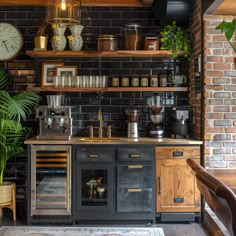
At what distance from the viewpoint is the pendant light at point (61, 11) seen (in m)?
3.20

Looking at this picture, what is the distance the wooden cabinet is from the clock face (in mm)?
2176

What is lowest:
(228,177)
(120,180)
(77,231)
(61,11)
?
(77,231)

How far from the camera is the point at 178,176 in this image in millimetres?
4293

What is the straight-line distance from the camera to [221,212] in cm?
184

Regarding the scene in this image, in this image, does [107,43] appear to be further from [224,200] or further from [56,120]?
[224,200]

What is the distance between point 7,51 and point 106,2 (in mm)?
1392

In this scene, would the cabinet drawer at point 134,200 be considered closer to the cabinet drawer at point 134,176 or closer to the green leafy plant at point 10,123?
the cabinet drawer at point 134,176

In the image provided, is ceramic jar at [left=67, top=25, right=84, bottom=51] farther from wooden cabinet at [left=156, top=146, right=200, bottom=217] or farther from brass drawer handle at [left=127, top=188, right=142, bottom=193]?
brass drawer handle at [left=127, top=188, right=142, bottom=193]

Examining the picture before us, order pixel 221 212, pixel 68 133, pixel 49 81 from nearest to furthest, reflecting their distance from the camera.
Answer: pixel 221 212 < pixel 68 133 < pixel 49 81

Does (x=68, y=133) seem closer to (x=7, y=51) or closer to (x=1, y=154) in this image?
(x=1, y=154)

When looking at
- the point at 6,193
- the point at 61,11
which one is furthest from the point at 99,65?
the point at 6,193

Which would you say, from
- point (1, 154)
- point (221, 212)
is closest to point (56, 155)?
point (1, 154)

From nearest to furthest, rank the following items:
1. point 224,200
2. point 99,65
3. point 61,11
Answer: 1. point 224,200
2. point 61,11
3. point 99,65

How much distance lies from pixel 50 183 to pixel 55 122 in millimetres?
695
